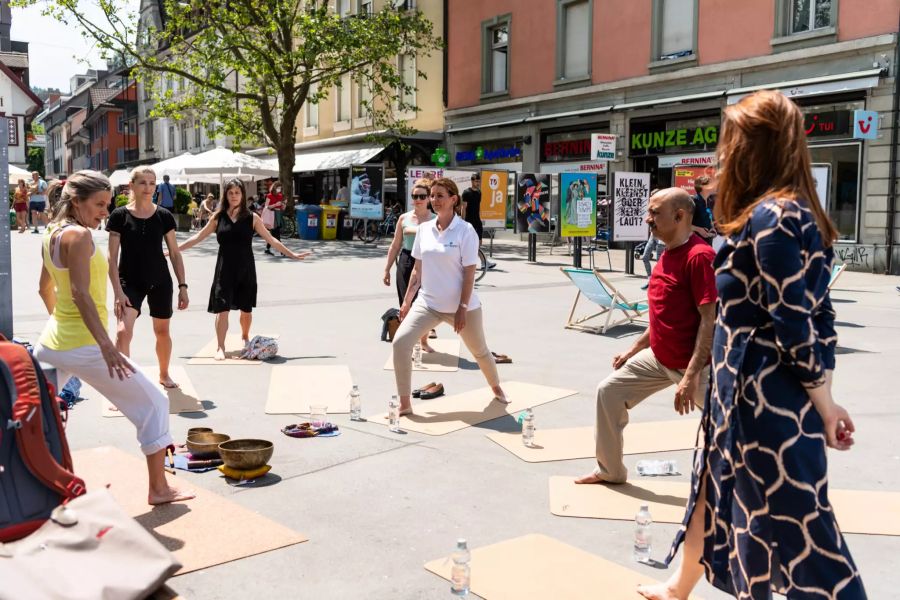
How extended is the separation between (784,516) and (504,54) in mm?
27398

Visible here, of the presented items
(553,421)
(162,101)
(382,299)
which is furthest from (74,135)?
(553,421)

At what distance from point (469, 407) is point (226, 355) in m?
3.01

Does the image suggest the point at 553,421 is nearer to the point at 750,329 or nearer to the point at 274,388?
the point at 274,388

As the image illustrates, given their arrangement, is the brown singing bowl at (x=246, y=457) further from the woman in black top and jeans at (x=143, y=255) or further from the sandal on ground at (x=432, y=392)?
the sandal on ground at (x=432, y=392)

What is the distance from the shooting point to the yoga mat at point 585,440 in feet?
18.1

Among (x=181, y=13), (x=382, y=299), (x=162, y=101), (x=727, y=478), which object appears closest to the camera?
(x=727, y=478)

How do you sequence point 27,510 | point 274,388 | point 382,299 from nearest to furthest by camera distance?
point 27,510
point 274,388
point 382,299

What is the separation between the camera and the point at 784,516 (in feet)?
8.45

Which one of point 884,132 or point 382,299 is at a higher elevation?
point 884,132

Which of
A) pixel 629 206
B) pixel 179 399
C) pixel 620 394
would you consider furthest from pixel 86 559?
pixel 629 206

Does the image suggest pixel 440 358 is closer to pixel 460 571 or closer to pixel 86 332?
pixel 86 332

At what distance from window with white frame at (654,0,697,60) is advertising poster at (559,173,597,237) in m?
6.20

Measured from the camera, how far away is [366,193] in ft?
85.9

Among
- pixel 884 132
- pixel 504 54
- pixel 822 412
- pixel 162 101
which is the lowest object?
pixel 822 412
